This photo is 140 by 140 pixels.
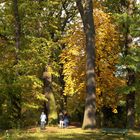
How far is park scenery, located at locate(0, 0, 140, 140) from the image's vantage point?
93.1 ft

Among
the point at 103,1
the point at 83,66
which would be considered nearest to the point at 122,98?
the point at 83,66

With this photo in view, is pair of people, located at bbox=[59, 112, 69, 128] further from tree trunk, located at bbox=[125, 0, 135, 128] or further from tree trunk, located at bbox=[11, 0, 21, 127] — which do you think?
tree trunk, located at bbox=[125, 0, 135, 128]

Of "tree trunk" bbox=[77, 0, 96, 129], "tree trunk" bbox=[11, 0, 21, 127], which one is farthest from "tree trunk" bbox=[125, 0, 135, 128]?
"tree trunk" bbox=[11, 0, 21, 127]

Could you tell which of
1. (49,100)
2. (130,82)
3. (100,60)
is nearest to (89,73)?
(130,82)

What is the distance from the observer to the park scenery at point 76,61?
93.1ft

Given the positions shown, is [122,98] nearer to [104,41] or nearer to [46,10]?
[104,41]

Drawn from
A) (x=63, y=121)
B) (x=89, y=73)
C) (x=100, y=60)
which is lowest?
(x=63, y=121)

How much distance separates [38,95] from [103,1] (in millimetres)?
12864

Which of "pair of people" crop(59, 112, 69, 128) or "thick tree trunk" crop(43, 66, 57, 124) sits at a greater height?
"thick tree trunk" crop(43, 66, 57, 124)

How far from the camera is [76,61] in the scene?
41.0m

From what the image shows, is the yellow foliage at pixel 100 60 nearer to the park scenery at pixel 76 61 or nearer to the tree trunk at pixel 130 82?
the park scenery at pixel 76 61

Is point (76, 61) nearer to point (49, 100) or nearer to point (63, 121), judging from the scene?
point (49, 100)

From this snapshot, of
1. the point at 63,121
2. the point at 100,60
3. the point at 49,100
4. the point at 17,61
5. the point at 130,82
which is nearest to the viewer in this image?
the point at 17,61

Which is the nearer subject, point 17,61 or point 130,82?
point 17,61
